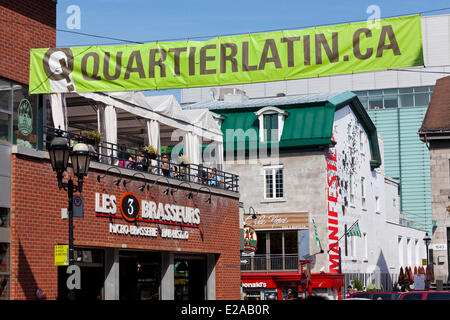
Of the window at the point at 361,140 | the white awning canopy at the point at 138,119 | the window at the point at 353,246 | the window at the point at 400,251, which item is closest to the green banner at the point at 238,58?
the white awning canopy at the point at 138,119

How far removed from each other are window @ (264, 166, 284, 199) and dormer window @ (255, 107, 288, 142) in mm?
1865

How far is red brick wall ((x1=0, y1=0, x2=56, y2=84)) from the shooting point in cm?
1922

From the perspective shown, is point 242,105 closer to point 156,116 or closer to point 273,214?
point 273,214

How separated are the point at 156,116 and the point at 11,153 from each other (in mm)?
9178

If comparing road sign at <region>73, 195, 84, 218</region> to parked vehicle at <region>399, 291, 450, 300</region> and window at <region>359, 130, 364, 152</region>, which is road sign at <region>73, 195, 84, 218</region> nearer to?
parked vehicle at <region>399, 291, 450, 300</region>

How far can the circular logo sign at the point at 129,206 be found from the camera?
23094 millimetres

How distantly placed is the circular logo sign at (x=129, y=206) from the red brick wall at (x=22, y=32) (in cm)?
509

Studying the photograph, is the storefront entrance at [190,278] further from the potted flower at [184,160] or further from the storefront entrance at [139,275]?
the potted flower at [184,160]

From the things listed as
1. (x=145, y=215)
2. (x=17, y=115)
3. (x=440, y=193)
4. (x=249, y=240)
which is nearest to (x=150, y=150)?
(x=145, y=215)

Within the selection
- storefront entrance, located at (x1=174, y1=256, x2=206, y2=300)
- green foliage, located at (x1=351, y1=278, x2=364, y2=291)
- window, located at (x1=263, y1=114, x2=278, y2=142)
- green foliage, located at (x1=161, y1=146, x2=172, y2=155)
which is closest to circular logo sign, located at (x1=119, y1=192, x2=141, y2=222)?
storefront entrance, located at (x1=174, y1=256, x2=206, y2=300)

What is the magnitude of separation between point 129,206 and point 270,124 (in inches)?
917

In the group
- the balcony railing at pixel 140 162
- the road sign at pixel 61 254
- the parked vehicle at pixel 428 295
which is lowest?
the parked vehicle at pixel 428 295

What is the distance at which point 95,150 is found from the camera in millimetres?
23234

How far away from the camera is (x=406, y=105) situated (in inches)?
3361
